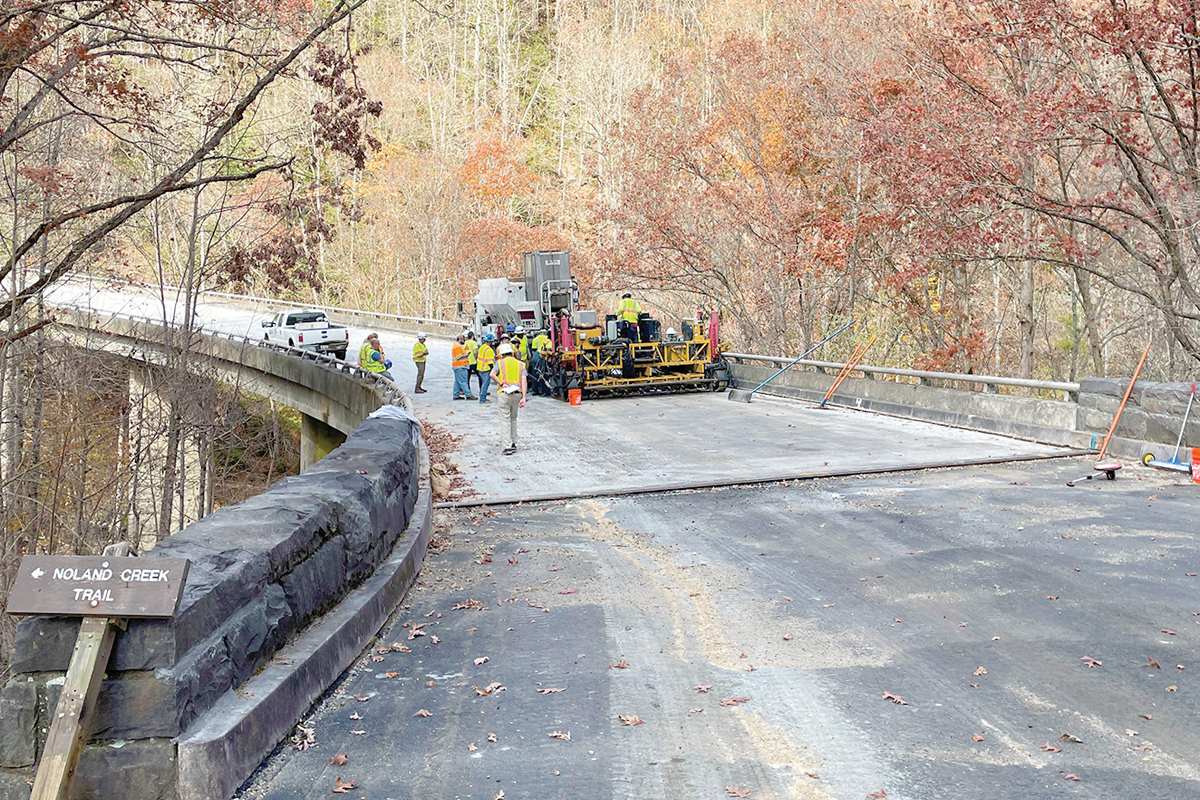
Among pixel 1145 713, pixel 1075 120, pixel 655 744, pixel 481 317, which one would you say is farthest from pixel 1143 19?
pixel 481 317

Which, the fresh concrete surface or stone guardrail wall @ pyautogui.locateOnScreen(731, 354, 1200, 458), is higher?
stone guardrail wall @ pyautogui.locateOnScreen(731, 354, 1200, 458)

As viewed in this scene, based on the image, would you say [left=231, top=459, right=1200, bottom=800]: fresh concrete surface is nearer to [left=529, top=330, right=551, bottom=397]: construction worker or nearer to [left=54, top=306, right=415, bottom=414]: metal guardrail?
[left=54, top=306, right=415, bottom=414]: metal guardrail

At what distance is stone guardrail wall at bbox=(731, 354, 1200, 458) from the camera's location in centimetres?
1397

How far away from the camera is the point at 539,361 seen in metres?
26.6

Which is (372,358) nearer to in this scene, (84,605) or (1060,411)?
(1060,411)

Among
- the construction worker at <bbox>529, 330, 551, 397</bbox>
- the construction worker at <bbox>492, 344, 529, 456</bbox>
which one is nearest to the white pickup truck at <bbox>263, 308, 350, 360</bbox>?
the construction worker at <bbox>529, 330, 551, 397</bbox>

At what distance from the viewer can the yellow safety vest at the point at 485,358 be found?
24.9 meters

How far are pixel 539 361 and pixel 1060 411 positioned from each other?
1366cm

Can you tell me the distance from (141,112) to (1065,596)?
1096 cm

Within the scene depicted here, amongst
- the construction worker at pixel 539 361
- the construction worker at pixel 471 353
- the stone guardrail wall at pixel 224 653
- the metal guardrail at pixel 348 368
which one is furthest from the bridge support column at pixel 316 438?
the stone guardrail wall at pixel 224 653

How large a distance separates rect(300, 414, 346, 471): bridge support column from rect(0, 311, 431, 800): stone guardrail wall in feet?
89.2

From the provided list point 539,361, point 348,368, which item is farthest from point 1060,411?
point 348,368

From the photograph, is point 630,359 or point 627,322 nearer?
point 630,359

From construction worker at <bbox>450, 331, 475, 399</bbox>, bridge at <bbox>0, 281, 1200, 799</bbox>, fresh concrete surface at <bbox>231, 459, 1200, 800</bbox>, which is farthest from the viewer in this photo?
construction worker at <bbox>450, 331, 475, 399</bbox>
